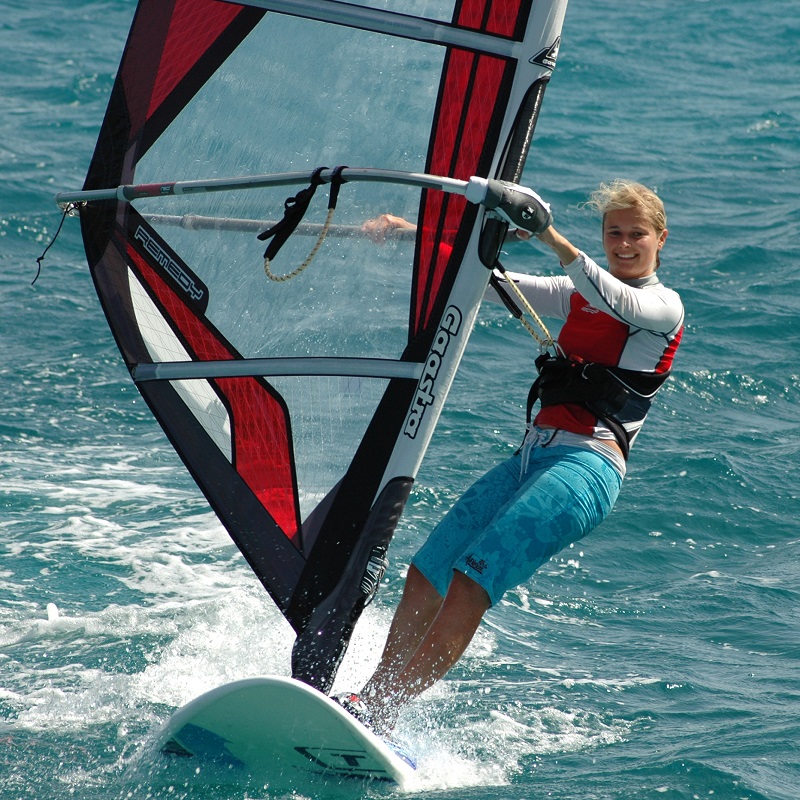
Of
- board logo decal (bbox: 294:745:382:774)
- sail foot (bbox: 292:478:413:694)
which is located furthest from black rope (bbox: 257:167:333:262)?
board logo decal (bbox: 294:745:382:774)

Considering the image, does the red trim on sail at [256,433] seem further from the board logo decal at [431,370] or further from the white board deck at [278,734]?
the white board deck at [278,734]

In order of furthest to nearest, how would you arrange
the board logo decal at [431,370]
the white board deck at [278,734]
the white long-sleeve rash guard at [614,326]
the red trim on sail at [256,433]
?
the red trim on sail at [256,433], the board logo decal at [431,370], the white long-sleeve rash guard at [614,326], the white board deck at [278,734]

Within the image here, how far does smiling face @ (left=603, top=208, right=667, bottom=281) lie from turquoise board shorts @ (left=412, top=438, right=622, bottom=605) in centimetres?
59

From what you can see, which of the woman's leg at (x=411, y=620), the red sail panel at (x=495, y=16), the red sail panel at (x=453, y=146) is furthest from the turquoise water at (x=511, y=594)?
the red sail panel at (x=495, y=16)

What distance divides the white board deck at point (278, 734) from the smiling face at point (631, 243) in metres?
1.60

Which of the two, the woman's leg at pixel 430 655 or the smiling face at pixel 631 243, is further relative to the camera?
the smiling face at pixel 631 243

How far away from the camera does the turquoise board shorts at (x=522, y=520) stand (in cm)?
323

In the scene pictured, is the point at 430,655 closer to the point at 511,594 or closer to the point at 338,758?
the point at 338,758

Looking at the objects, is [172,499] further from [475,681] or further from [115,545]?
[475,681]

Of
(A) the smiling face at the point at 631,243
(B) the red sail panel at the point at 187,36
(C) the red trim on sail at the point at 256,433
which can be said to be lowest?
(C) the red trim on sail at the point at 256,433

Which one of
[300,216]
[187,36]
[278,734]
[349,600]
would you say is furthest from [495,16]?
[278,734]

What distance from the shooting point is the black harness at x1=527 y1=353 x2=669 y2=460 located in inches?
133

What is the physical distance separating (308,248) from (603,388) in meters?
1.08

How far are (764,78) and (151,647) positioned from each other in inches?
578
